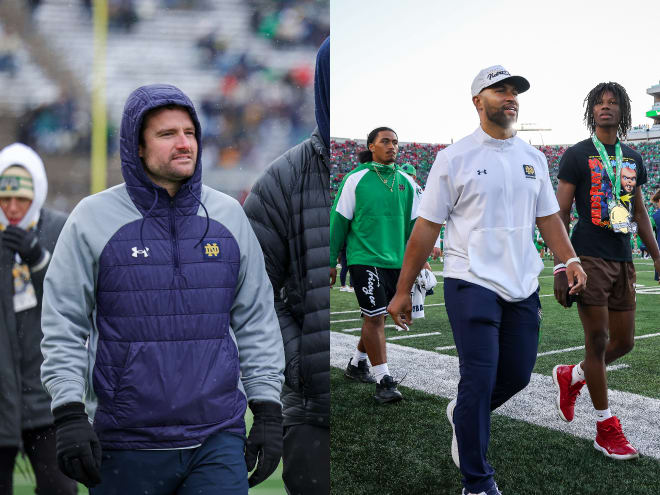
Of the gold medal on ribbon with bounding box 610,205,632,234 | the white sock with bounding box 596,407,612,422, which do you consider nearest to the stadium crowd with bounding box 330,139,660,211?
the gold medal on ribbon with bounding box 610,205,632,234

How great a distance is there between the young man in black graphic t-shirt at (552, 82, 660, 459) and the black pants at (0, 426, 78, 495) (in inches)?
103

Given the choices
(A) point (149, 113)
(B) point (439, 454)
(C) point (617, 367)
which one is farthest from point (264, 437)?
(C) point (617, 367)

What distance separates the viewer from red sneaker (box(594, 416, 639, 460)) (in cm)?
362

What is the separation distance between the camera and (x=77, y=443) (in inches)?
70.2

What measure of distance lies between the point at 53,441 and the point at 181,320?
0.67 m

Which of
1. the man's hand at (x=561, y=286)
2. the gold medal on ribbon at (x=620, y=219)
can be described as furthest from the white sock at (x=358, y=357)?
the gold medal on ribbon at (x=620, y=219)

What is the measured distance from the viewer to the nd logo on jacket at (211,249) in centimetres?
199

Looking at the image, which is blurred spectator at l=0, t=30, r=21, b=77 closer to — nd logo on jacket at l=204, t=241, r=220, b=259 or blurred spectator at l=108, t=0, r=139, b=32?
blurred spectator at l=108, t=0, r=139, b=32

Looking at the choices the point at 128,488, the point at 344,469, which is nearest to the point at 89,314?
the point at 128,488

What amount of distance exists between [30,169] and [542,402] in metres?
3.61

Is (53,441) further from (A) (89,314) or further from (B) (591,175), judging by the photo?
(B) (591,175)

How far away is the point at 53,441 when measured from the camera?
2.25 metres

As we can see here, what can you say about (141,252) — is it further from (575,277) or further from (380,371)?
(380,371)

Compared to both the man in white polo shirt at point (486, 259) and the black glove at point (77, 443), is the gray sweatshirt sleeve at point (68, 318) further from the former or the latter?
the man in white polo shirt at point (486, 259)
